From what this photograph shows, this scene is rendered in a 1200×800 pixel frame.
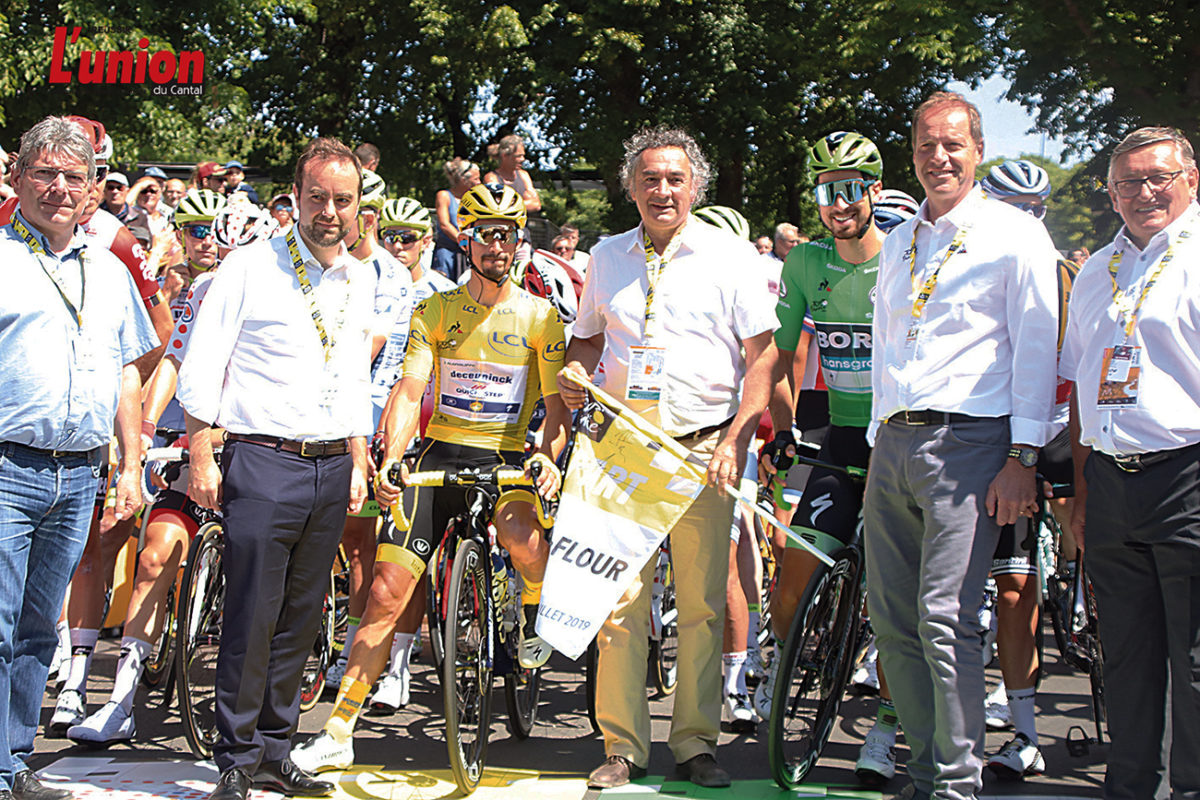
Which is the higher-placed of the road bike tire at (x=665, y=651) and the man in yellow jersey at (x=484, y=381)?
the man in yellow jersey at (x=484, y=381)

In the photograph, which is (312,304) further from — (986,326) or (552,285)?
(552,285)

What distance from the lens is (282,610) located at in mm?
4898

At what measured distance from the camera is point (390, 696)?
612cm

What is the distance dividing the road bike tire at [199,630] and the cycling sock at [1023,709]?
3.47 m

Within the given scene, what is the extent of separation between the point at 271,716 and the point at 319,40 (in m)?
25.4

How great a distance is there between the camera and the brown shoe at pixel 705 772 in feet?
16.2

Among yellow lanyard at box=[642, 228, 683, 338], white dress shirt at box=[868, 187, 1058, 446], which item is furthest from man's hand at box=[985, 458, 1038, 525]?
yellow lanyard at box=[642, 228, 683, 338]

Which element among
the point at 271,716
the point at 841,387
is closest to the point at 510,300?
the point at 841,387

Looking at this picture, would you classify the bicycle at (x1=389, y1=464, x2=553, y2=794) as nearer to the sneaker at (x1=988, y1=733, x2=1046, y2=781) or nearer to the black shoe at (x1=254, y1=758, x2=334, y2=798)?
the black shoe at (x1=254, y1=758, x2=334, y2=798)

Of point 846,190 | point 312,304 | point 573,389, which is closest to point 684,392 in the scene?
point 573,389

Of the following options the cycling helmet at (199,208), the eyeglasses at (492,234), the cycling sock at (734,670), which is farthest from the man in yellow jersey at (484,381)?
the cycling helmet at (199,208)

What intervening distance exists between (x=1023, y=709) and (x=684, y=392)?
2.05 metres

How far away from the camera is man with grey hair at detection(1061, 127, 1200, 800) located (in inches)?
156

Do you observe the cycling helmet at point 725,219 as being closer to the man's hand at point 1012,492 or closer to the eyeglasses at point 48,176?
the man's hand at point 1012,492
